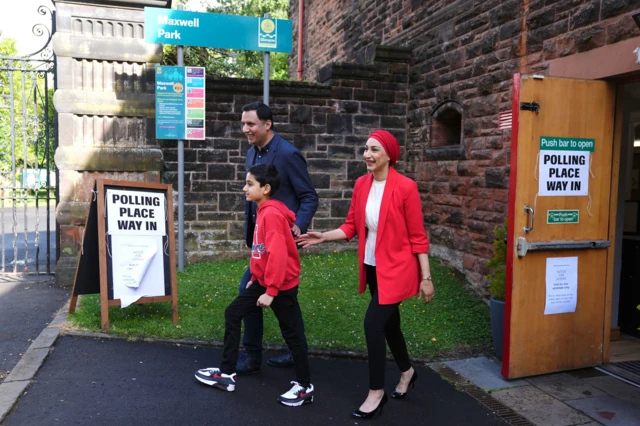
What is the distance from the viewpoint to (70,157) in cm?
761

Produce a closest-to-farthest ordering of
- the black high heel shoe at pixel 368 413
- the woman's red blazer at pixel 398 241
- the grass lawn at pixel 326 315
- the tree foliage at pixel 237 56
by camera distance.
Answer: the woman's red blazer at pixel 398 241
the black high heel shoe at pixel 368 413
the grass lawn at pixel 326 315
the tree foliage at pixel 237 56

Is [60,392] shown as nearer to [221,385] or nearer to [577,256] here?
[221,385]

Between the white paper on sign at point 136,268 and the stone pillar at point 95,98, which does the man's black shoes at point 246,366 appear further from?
the stone pillar at point 95,98

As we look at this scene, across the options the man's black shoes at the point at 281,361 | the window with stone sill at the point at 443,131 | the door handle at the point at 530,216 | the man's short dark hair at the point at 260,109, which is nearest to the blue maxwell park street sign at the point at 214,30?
the window with stone sill at the point at 443,131

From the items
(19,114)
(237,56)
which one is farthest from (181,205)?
(237,56)

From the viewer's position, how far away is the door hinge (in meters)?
4.59

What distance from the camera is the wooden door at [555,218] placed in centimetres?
466

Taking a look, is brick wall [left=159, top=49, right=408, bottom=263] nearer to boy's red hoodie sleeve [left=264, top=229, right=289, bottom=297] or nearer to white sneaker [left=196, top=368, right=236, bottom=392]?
white sneaker [left=196, top=368, right=236, bottom=392]

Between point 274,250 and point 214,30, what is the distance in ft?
16.1

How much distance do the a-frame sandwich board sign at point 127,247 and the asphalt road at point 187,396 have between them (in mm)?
663

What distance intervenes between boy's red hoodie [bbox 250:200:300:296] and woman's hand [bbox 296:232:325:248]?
0.07 meters

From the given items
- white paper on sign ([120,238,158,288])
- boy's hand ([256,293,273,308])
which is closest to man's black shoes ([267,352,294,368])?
boy's hand ([256,293,273,308])

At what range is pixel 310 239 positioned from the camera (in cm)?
408

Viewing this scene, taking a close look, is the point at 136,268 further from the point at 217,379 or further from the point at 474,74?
the point at 474,74
